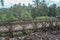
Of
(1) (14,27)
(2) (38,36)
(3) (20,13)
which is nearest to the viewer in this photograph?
(2) (38,36)

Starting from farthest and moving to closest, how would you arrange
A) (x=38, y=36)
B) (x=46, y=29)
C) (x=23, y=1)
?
1. (x=23, y=1)
2. (x=46, y=29)
3. (x=38, y=36)

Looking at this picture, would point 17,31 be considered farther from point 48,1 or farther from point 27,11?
point 48,1

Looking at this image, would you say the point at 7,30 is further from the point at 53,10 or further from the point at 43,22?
the point at 53,10

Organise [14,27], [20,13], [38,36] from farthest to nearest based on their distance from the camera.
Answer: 1. [20,13]
2. [14,27]
3. [38,36]

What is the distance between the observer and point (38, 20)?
4.41 meters

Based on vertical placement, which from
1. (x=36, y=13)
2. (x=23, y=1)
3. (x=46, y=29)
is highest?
(x=23, y=1)

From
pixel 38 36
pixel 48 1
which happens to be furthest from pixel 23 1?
pixel 38 36

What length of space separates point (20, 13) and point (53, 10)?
0.97 m

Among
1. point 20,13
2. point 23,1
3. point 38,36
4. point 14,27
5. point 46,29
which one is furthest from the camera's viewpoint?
point 23,1

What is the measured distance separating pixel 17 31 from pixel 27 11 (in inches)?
32.1

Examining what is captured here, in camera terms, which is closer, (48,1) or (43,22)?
(43,22)

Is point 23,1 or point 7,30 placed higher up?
point 23,1

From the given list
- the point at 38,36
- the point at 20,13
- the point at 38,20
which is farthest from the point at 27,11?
the point at 38,36

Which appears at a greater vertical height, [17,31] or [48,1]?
[48,1]
